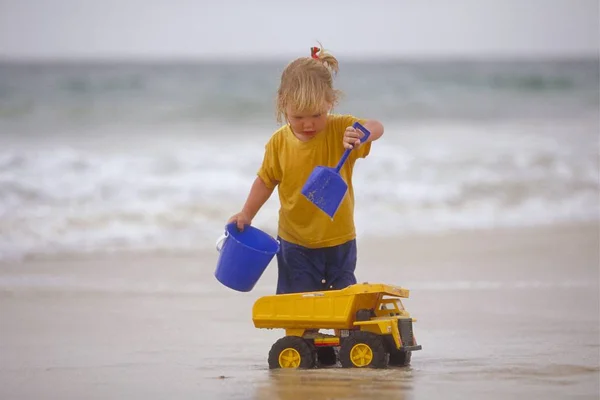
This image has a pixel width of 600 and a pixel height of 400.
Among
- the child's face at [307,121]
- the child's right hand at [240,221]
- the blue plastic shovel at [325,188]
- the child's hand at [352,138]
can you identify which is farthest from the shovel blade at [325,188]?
the child's right hand at [240,221]

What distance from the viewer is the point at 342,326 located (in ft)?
10.9

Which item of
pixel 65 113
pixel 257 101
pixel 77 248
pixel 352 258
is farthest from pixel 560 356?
pixel 257 101

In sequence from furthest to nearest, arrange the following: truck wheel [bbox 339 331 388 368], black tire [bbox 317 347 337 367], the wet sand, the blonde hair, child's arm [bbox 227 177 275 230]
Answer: child's arm [bbox 227 177 275 230] → black tire [bbox 317 347 337 367] → the blonde hair → truck wheel [bbox 339 331 388 368] → the wet sand

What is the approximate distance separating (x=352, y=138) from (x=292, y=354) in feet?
2.50

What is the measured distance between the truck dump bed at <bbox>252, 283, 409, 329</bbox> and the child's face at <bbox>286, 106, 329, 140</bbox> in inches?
22.4

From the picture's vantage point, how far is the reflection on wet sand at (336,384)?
2.97m

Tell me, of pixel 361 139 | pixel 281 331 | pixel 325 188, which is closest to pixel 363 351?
pixel 325 188

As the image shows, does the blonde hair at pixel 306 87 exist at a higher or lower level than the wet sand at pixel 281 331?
higher

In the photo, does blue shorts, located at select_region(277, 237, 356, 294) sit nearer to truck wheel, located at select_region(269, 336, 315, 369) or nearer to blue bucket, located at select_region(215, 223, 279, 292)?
blue bucket, located at select_region(215, 223, 279, 292)

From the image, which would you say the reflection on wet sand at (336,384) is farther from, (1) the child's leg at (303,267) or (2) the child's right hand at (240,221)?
(2) the child's right hand at (240,221)

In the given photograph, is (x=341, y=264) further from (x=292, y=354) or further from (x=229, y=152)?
(x=229, y=152)

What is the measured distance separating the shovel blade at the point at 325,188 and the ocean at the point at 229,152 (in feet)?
11.6

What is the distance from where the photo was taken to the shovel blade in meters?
3.22

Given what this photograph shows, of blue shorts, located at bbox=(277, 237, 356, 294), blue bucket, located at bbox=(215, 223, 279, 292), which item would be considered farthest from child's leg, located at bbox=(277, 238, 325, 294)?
blue bucket, located at bbox=(215, 223, 279, 292)
